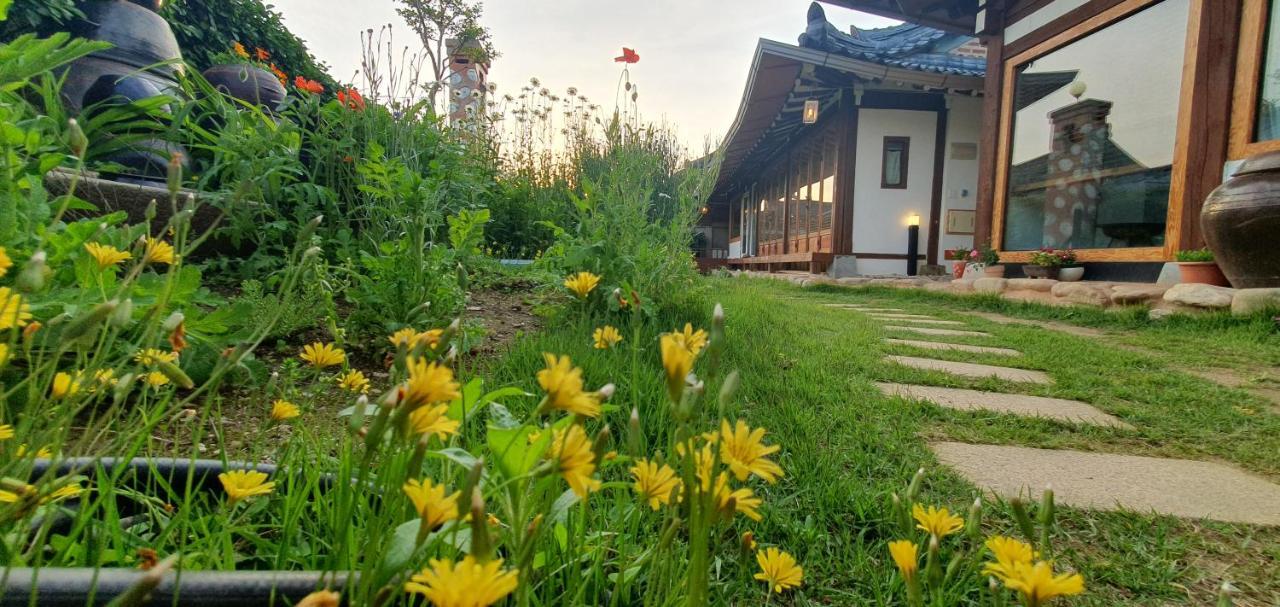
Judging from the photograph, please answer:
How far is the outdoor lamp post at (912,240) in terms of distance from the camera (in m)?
8.28

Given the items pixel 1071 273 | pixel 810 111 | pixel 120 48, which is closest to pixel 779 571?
pixel 120 48

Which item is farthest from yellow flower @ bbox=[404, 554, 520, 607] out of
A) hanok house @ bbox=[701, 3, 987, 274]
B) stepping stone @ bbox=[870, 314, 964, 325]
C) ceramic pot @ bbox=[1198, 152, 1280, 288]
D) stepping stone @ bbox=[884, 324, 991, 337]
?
hanok house @ bbox=[701, 3, 987, 274]

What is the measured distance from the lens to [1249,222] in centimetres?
332

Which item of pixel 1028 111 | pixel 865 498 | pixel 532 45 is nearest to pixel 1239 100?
pixel 1028 111

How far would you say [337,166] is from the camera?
2.18m

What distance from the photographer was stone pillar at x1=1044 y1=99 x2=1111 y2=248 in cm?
519

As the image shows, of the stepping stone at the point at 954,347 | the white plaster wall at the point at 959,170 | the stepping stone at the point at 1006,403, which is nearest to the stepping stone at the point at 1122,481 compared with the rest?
the stepping stone at the point at 1006,403

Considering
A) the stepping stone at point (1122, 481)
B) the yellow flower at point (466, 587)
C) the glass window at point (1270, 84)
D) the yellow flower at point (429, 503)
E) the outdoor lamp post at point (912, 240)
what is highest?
the glass window at point (1270, 84)

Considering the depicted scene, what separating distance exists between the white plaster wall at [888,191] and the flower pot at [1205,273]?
4470 mm

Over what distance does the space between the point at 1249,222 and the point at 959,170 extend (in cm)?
528

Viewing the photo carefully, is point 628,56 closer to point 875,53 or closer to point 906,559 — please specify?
point 906,559

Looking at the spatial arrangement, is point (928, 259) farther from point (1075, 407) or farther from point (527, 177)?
point (1075, 407)

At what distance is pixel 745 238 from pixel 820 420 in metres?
16.1

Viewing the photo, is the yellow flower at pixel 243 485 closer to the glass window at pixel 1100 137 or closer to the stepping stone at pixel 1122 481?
the stepping stone at pixel 1122 481
